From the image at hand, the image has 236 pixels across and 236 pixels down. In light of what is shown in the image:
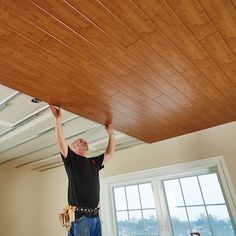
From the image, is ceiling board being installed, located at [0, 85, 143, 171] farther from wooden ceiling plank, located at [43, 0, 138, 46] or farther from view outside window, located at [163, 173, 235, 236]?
wooden ceiling plank, located at [43, 0, 138, 46]

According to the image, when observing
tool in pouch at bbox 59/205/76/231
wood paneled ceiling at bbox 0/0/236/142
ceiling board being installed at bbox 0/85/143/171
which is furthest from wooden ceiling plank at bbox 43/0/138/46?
tool in pouch at bbox 59/205/76/231

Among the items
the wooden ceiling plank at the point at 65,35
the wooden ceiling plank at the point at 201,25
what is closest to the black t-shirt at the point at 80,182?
the wooden ceiling plank at the point at 65,35

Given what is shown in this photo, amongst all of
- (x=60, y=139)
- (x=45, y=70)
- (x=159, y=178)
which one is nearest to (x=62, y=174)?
(x=159, y=178)

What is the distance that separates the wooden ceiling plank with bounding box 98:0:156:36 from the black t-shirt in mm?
1076

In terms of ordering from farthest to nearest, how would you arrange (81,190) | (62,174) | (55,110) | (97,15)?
(62,174) → (55,110) → (81,190) → (97,15)

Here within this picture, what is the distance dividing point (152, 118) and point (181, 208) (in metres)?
1.30

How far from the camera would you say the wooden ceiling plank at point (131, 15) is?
40.3 inches

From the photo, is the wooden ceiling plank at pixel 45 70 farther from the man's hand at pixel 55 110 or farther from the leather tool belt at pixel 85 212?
the leather tool belt at pixel 85 212

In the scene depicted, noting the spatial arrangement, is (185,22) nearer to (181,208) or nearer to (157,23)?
(157,23)

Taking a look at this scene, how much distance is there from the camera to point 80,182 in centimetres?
172

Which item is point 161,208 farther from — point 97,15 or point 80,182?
point 97,15

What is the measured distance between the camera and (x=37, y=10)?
1.02 meters

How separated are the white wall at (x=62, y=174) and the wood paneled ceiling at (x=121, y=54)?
2.12 feet

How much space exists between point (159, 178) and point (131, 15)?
2.32 meters
